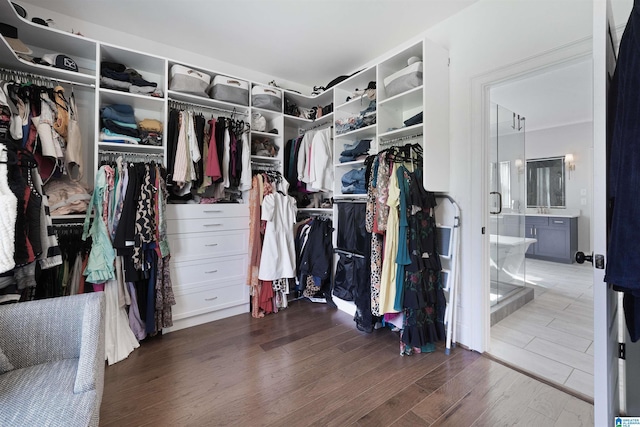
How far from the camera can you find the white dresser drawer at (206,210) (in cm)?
237

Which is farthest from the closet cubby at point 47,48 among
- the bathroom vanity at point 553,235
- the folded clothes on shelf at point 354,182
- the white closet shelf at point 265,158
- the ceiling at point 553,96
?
the bathroom vanity at point 553,235

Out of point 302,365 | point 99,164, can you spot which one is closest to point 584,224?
point 302,365

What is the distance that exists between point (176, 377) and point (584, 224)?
21.4 feet

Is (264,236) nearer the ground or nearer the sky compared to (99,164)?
nearer the ground

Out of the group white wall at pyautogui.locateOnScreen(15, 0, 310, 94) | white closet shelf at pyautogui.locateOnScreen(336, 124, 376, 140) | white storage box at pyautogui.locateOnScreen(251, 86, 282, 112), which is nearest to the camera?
white wall at pyautogui.locateOnScreen(15, 0, 310, 94)

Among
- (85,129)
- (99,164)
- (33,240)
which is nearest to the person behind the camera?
(33,240)

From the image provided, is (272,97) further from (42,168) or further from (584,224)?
(584,224)

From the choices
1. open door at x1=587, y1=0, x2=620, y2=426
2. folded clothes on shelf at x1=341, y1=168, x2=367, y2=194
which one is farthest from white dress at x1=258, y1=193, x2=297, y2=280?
open door at x1=587, y1=0, x2=620, y2=426

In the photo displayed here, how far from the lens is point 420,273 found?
2027 millimetres

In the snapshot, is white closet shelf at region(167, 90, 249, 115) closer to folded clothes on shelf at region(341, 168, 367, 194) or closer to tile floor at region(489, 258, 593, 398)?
folded clothes on shelf at region(341, 168, 367, 194)

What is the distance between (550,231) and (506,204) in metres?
3.01

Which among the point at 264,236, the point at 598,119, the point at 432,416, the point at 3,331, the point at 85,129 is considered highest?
the point at 85,129

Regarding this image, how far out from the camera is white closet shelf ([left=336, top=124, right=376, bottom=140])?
2586 mm

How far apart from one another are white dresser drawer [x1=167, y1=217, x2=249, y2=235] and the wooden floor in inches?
35.5
